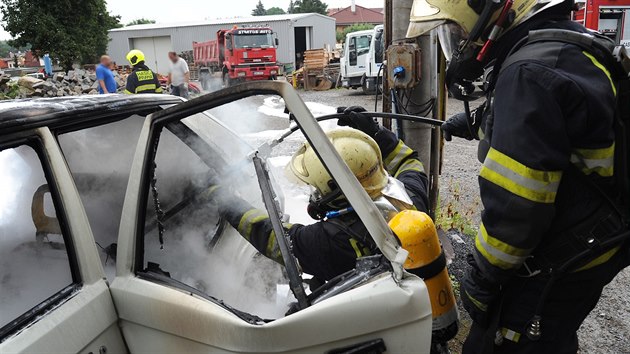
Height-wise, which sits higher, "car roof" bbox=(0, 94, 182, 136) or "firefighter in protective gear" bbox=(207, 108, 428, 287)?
"car roof" bbox=(0, 94, 182, 136)

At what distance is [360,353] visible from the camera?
137 centimetres

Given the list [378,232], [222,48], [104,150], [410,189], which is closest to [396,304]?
[378,232]

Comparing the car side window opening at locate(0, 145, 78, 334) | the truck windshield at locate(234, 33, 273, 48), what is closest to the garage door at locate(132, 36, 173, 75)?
the truck windshield at locate(234, 33, 273, 48)

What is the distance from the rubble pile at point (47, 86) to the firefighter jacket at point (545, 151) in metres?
12.8

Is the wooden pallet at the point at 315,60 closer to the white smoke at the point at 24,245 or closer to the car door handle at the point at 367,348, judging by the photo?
the white smoke at the point at 24,245

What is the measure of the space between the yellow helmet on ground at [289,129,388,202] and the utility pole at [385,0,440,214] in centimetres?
141

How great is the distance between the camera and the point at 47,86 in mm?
16219

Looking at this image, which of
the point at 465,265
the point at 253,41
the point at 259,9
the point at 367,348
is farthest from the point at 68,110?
the point at 259,9

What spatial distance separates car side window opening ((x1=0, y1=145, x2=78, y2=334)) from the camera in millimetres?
1658

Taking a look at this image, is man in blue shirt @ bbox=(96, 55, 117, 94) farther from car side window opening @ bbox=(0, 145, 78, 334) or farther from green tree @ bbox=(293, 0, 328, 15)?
green tree @ bbox=(293, 0, 328, 15)

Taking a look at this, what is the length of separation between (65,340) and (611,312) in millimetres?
3270

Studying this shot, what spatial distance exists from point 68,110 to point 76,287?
67cm

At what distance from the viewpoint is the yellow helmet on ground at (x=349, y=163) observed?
6.18 feet

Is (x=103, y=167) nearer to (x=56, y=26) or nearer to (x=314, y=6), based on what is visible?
(x=56, y=26)
